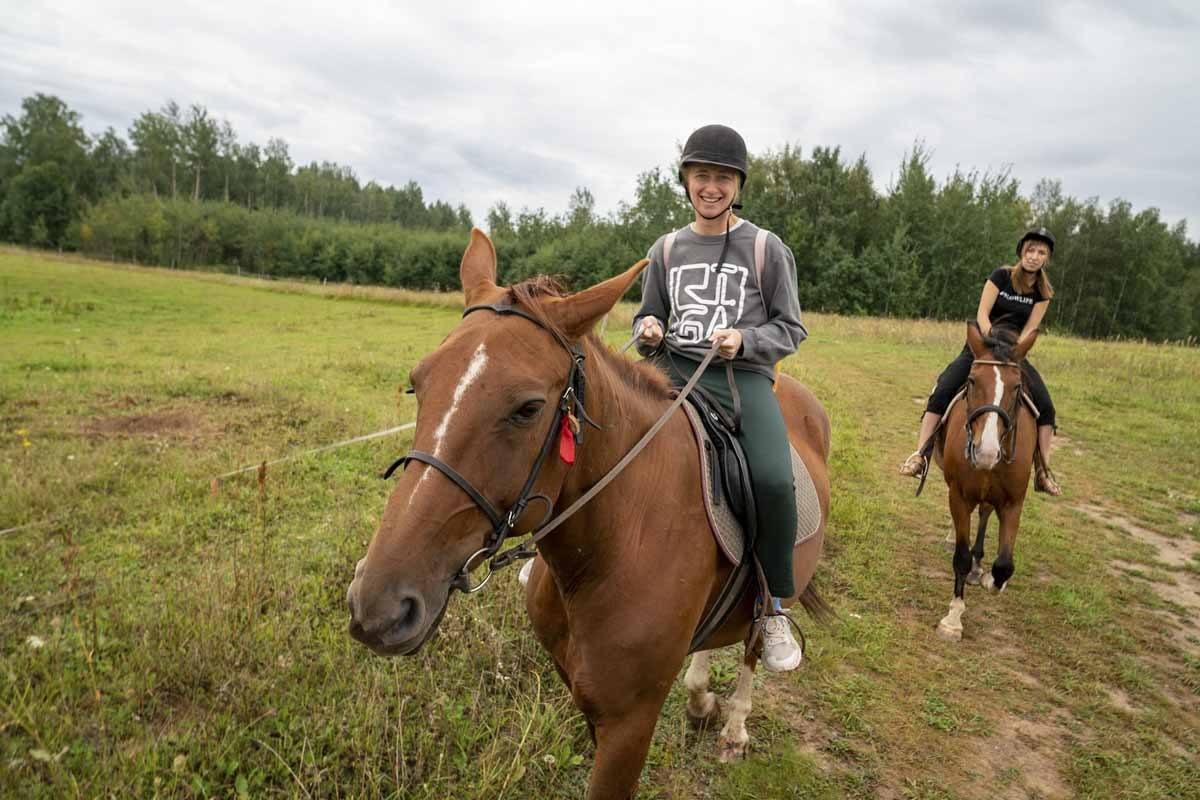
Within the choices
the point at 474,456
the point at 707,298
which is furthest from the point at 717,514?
the point at 474,456

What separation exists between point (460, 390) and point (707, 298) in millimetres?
1756

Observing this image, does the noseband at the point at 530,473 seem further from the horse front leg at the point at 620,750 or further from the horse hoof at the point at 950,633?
the horse hoof at the point at 950,633

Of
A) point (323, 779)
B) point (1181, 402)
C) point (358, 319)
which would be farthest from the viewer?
point (358, 319)

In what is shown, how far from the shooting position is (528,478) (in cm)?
189

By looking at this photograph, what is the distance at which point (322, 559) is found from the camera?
16.3 ft

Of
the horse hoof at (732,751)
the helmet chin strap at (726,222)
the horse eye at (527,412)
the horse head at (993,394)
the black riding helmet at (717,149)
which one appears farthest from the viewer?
the horse head at (993,394)

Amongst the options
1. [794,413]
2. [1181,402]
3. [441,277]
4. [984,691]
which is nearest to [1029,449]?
[984,691]

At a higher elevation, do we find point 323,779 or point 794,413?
point 794,413

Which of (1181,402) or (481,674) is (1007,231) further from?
(481,674)

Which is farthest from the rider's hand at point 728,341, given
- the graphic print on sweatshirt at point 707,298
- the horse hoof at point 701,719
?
the horse hoof at point 701,719

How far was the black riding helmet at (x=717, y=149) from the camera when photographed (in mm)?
2982

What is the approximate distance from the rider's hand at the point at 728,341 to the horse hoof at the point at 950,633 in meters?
4.08

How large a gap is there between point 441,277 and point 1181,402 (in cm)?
6184

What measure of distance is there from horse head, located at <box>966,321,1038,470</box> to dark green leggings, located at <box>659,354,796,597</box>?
11.2ft
